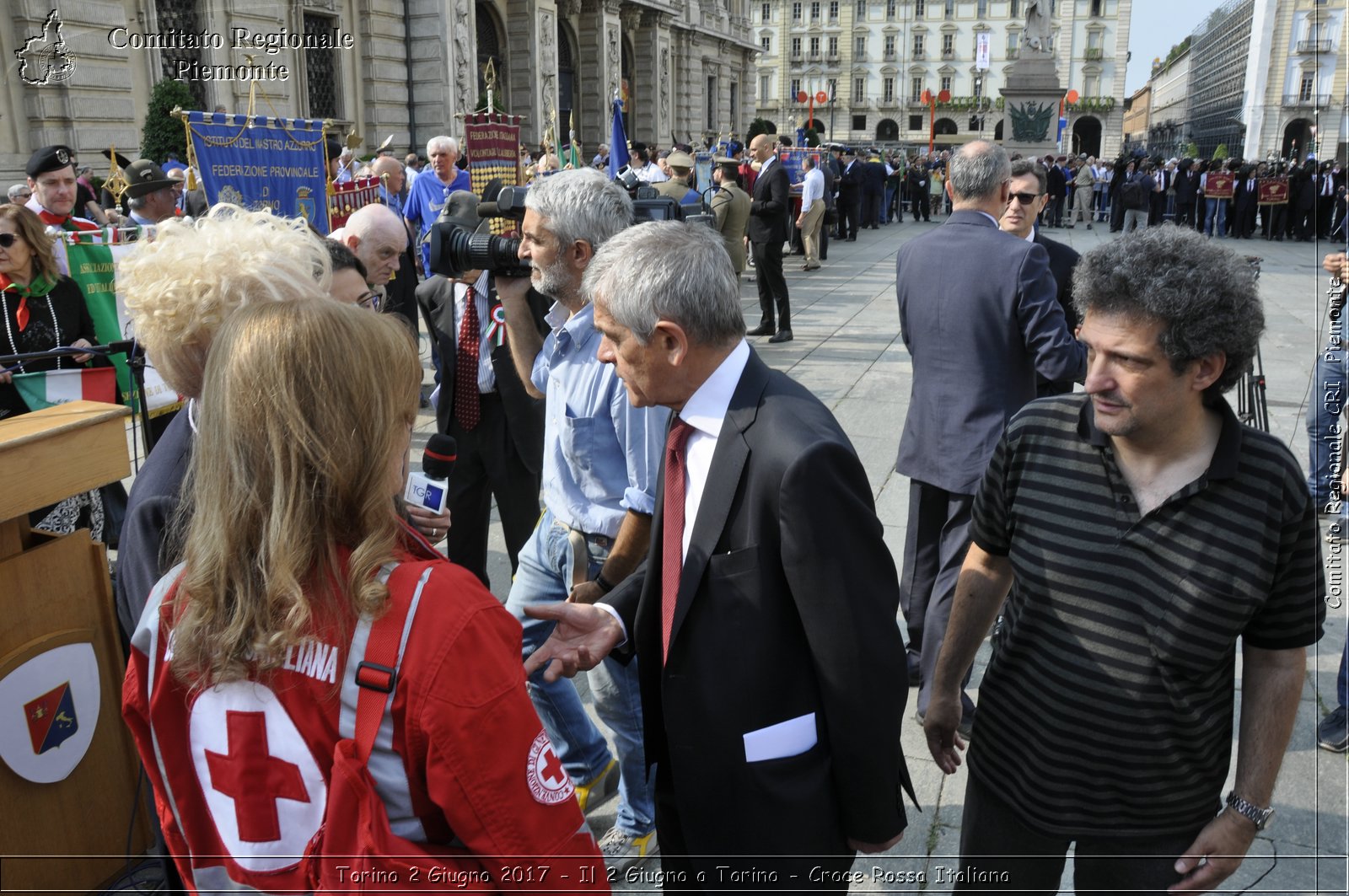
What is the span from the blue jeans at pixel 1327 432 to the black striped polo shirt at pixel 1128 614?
447 cm

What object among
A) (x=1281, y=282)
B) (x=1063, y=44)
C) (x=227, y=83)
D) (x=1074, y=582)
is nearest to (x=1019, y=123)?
(x=1281, y=282)

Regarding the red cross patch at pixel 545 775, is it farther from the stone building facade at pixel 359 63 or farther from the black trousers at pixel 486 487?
the stone building facade at pixel 359 63

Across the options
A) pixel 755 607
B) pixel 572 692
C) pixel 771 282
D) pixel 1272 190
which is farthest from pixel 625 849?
pixel 1272 190

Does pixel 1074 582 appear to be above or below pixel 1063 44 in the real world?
below

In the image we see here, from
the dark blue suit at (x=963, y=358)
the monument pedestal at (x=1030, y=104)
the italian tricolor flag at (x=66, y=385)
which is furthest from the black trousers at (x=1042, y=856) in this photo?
the monument pedestal at (x=1030, y=104)

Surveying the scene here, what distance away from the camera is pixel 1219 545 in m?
1.77

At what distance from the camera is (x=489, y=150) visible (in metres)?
10.3

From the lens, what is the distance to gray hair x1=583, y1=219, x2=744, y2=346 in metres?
1.91

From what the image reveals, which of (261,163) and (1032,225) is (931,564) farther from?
(261,163)

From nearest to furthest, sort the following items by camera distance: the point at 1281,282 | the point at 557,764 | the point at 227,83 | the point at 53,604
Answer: the point at 557,764 → the point at 53,604 → the point at 1281,282 → the point at 227,83

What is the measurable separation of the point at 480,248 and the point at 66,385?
124 inches

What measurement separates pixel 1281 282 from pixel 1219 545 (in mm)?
16172

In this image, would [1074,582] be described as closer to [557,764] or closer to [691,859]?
[691,859]

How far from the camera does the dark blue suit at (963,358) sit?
3.47 metres
